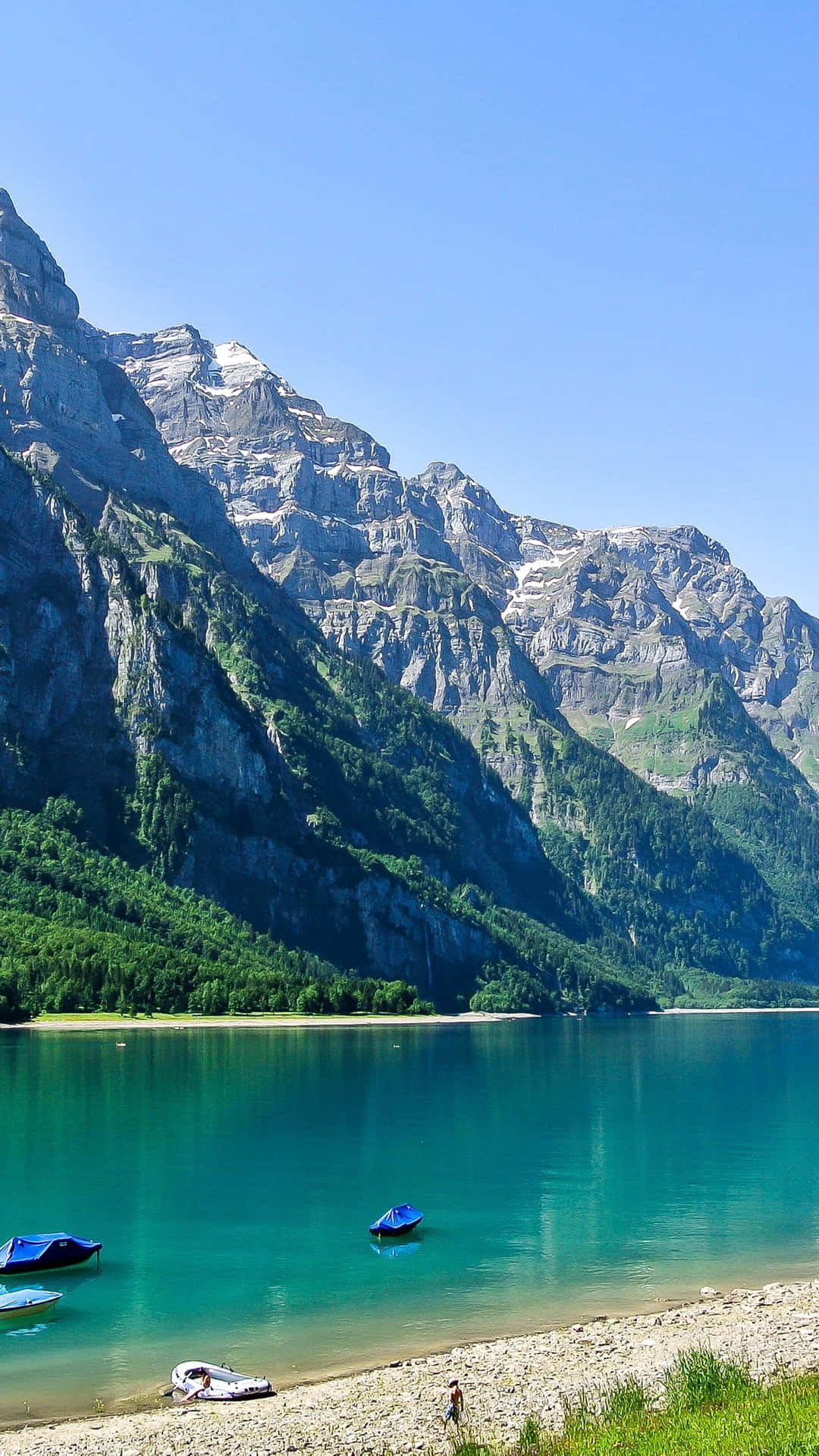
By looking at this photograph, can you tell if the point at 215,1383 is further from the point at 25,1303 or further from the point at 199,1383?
the point at 25,1303

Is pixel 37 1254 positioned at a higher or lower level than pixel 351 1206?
higher

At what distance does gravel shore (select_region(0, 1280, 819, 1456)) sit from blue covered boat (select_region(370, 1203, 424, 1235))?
18.6 meters

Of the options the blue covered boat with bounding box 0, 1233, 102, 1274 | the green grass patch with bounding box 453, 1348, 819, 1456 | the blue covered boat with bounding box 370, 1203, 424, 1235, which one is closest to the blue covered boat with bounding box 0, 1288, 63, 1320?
the blue covered boat with bounding box 0, 1233, 102, 1274

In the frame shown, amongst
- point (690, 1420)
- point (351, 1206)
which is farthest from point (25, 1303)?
point (690, 1420)

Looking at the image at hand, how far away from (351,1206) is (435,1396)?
37239 mm

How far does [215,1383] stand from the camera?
4197 cm

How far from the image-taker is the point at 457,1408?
3694 cm

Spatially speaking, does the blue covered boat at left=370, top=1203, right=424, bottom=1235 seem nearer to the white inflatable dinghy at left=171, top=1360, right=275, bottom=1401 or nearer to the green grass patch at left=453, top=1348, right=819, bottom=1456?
the white inflatable dinghy at left=171, top=1360, right=275, bottom=1401

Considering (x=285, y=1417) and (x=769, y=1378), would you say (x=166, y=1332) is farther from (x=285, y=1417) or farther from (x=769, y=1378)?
(x=769, y=1378)

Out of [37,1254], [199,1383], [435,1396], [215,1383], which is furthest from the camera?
[37,1254]

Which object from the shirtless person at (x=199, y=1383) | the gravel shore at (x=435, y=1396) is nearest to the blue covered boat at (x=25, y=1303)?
the shirtless person at (x=199, y=1383)

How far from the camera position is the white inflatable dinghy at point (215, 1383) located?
136 ft

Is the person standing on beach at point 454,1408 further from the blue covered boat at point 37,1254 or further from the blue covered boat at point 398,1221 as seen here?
the blue covered boat at point 398,1221

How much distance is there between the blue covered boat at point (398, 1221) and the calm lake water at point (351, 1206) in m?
Answer: 1.02
